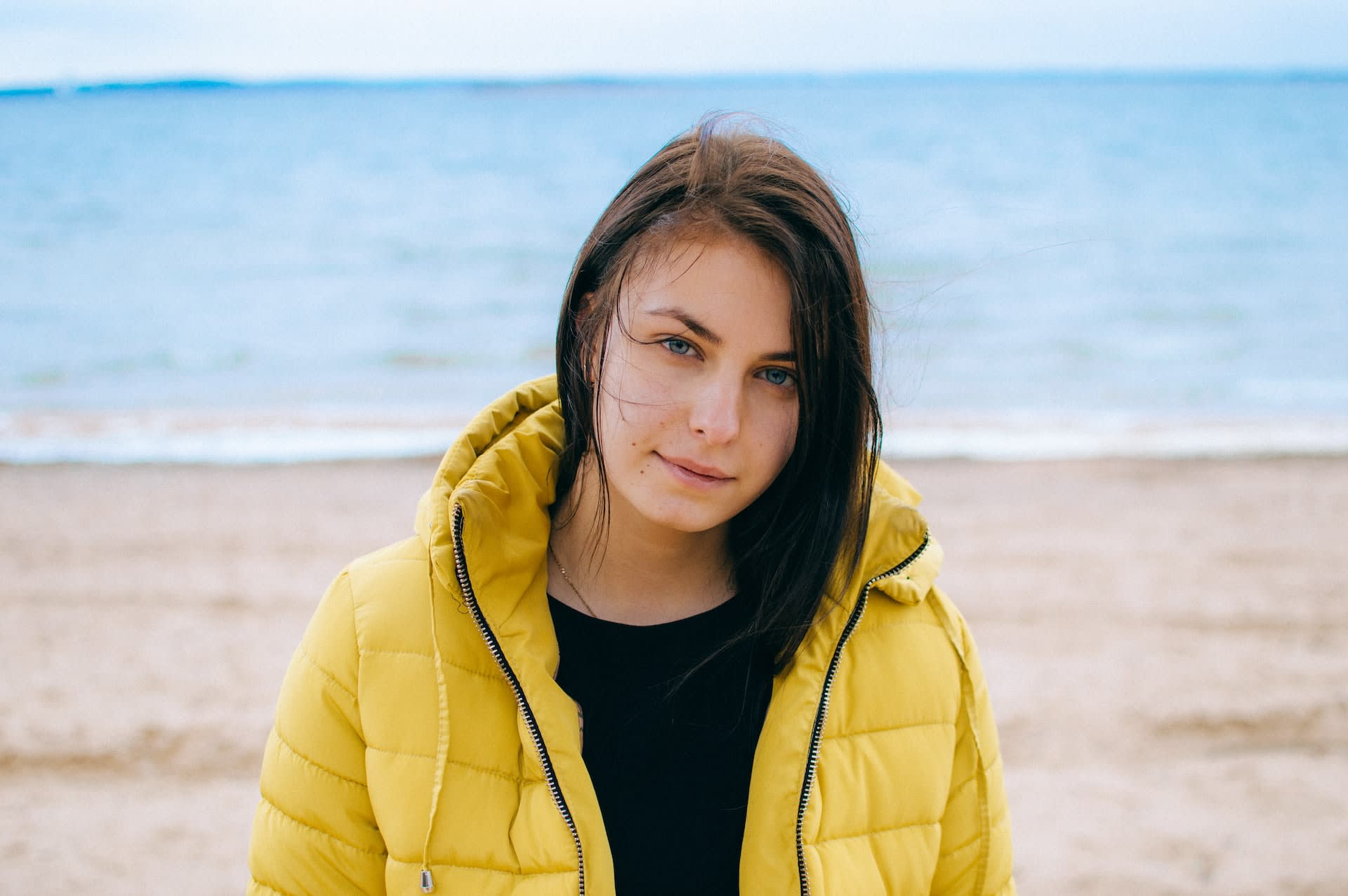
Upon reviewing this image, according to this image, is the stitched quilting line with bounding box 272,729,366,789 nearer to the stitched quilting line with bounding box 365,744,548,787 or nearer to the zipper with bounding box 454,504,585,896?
the stitched quilting line with bounding box 365,744,548,787

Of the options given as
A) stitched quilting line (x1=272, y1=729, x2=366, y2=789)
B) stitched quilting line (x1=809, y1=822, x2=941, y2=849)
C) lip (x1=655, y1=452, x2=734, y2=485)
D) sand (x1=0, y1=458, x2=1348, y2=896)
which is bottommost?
sand (x1=0, y1=458, x2=1348, y2=896)

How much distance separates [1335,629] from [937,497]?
8.43 feet

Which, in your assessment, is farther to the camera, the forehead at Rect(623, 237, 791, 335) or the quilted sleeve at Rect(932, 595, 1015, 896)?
the quilted sleeve at Rect(932, 595, 1015, 896)

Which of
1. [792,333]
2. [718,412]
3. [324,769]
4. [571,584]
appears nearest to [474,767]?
[324,769]

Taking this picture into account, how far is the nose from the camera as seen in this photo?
159 centimetres

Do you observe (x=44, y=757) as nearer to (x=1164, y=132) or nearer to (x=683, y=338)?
(x=683, y=338)

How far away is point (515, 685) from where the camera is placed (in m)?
1.62

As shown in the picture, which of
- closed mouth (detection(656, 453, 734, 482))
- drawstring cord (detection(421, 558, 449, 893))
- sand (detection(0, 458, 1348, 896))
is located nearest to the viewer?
drawstring cord (detection(421, 558, 449, 893))

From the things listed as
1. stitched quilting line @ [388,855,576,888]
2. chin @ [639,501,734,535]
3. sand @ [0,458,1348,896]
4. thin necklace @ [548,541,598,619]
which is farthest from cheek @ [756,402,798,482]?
sand @ [0,458,1348,896]

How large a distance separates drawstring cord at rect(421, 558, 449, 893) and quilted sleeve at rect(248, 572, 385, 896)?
0.40ft

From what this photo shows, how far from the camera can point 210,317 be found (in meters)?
14.3

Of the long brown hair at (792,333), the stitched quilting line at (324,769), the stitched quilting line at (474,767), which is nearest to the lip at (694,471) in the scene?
the long brown hair at (792,333)

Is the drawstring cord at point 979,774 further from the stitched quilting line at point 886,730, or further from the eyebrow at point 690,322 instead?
the eyebrow at point 690,322

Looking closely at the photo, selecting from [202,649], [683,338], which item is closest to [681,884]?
[683,338]
